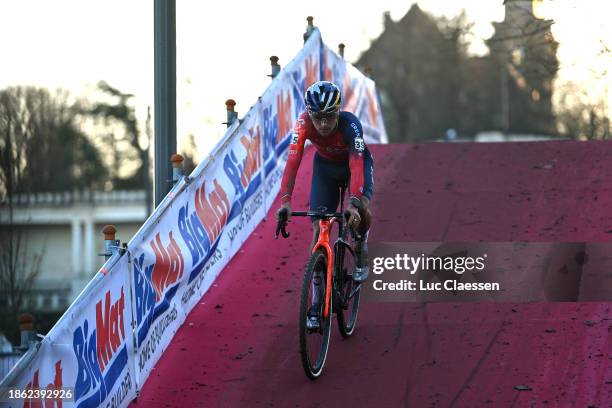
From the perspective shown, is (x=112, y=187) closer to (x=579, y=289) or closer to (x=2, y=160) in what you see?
(x=2, y=160)

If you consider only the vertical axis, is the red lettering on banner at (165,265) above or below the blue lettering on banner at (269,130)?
below

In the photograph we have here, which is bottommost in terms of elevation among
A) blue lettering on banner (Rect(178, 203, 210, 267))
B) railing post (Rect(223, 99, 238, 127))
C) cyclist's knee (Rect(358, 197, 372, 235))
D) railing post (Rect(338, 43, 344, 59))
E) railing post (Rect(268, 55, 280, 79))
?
blue lettering on banner (Rect(178, 203, 210, 267))

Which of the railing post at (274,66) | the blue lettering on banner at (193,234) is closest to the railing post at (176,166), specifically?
the blue lettering on banner at (193,234)

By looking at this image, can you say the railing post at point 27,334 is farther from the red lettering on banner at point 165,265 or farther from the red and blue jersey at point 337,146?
the red and blue jersey at point 337,146

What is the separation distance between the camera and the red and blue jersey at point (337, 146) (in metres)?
9.44

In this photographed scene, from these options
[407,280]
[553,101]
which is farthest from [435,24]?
[407,280]

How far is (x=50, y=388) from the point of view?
751cm

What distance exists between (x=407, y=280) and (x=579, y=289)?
179cm

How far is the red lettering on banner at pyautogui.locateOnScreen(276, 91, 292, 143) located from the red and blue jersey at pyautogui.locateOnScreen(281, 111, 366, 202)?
5523mm

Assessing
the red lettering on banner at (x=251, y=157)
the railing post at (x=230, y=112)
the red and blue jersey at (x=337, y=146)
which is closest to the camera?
the red and blue jersey at (x=337, y=146)

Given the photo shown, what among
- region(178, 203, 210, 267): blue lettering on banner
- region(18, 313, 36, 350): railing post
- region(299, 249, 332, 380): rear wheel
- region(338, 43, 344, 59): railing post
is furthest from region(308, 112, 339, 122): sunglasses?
region(338, 43, 344, 59): railing post

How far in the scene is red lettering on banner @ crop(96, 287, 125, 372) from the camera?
27.9 feet

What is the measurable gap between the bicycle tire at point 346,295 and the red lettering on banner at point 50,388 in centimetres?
276

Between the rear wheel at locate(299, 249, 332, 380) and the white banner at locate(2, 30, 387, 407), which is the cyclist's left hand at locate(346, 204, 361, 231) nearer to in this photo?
the rear wheel at locate(299, 249, 332, 380)
